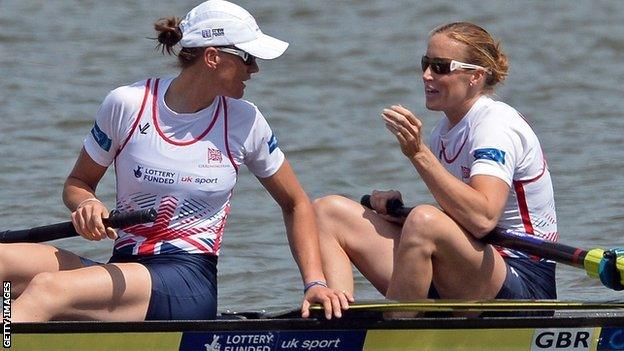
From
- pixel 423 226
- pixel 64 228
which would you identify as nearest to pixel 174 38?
pixel 64 228

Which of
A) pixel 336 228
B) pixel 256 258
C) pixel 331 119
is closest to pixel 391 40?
pixel 331 119

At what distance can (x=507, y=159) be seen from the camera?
539 cm

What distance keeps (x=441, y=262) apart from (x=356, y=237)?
1.69 ft

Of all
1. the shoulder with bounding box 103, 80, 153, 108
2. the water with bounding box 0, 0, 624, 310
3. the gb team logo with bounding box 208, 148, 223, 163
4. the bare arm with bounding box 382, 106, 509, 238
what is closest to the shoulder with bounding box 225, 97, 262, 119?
the gb team logo with bounding box 208, 148, 223, 163

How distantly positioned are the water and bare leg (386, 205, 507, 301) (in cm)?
224

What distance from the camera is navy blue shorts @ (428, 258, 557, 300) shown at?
5.46m

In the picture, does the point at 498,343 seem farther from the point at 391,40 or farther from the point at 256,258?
the point at 391,40

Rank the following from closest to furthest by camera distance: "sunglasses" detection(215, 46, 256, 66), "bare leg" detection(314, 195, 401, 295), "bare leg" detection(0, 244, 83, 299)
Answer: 1. "bare leg" detection(0, 244, 83, 299)
2. "sunglasses" detection(215, 46, 256, 66)
3. "bare leg" detection(314, 195, 401, 295)

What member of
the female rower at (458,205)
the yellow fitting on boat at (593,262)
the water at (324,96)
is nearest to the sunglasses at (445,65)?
the female rower at (458,205)

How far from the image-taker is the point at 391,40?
50.3 ft

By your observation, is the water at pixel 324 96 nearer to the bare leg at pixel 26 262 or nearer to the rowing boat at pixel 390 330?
the rowing boat at pixel 390 330

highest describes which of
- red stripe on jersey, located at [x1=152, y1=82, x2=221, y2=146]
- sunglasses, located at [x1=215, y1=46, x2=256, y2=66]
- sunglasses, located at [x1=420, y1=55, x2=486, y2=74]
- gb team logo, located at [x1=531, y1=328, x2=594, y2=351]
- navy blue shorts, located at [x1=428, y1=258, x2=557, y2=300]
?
sunglasses, located at [x1=215, y1=46, x2=256, y2=66]

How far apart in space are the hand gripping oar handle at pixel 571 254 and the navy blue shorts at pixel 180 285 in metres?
1.06
